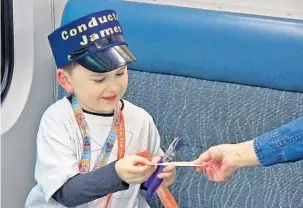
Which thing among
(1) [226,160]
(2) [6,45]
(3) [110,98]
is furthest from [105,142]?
(2) [6,45]

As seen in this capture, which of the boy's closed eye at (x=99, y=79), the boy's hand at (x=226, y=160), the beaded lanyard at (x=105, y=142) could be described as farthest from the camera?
the beaded lanyard at (x=105, y=142)

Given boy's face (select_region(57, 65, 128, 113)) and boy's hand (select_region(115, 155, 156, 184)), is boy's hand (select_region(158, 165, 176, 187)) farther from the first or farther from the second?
boy's face (select_region(57, 65, 128, 113))

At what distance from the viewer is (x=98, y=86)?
6.18 feet

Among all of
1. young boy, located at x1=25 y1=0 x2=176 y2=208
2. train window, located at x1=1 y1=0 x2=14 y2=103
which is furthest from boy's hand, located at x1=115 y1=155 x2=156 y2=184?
train window, located at x1=1 y1=0 x2=14 y2=103

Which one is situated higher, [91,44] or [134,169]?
[91,44]

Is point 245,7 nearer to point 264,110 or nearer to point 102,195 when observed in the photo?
point 264,110

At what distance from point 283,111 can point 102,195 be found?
648mm

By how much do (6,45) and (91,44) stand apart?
1.95ft

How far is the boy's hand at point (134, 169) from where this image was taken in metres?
1.78

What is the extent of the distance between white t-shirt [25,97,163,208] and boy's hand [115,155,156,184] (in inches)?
7.1

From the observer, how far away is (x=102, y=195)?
188 centimetres

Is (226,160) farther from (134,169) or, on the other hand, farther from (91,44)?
(91,44)

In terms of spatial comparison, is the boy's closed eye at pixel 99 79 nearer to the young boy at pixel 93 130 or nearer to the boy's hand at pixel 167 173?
the young boy at pixel 93 130

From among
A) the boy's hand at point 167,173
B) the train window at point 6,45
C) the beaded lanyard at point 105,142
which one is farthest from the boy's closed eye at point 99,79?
the train window at point 6,45
